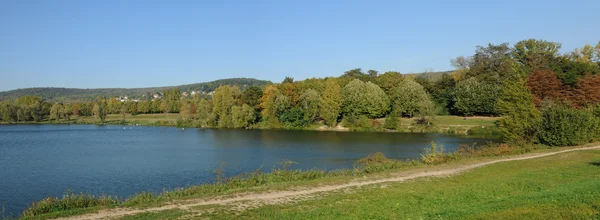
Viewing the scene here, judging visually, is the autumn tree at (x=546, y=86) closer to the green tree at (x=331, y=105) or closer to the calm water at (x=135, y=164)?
the calm water at (x=135, y=164)

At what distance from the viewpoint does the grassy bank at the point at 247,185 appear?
14977mm

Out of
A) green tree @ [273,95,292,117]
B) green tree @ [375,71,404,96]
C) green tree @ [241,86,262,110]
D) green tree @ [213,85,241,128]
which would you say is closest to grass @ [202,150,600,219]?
green tree @ [273,95,292,117]

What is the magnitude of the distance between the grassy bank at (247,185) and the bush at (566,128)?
4722 millimetres

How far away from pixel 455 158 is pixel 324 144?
2547 cm

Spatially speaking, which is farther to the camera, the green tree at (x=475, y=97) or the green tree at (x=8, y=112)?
the green tree at (x=8, y=112)

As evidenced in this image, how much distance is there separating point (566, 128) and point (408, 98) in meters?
44.4

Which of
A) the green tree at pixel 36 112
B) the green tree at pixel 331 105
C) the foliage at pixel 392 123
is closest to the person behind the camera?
the foliage at pixel 392 123

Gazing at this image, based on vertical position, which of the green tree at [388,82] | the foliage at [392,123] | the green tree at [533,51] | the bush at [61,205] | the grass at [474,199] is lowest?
the foliage at [392,123]

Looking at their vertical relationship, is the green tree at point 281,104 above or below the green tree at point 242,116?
above

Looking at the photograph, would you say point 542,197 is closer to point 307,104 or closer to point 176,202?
point 176,202

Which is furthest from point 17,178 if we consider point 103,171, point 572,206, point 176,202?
point 572,206

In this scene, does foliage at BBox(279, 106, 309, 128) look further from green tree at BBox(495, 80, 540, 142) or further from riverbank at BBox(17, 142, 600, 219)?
riverbank at BBox(17, 142, 600, 219)

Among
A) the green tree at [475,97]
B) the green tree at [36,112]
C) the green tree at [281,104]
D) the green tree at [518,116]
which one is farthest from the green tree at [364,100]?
the green tree at [36,112]

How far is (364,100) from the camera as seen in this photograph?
75.8 meters
